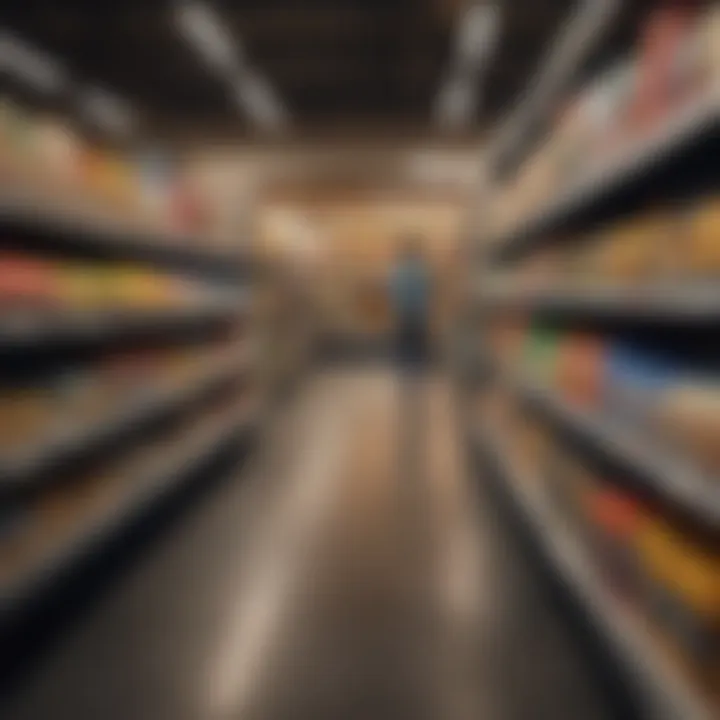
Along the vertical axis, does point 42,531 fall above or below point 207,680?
above

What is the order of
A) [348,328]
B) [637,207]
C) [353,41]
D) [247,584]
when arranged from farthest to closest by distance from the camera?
[348,328] < [353,41] < [247,584] < [637,207]

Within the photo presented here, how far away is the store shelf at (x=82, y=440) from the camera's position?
9.55 feet

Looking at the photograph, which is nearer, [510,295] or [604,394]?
[604,394]

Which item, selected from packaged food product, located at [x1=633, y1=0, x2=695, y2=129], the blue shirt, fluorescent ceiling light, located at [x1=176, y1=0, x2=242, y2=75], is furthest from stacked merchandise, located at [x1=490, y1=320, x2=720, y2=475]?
the blue shirt

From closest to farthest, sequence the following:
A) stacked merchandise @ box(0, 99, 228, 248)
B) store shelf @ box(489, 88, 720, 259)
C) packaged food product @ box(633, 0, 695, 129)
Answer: store shelf @ box(489, 88, 720, 259) → packaged food product @ box(633, 0, 695, 129) → stacked merchandise @ box(0, 99, 228, 248)

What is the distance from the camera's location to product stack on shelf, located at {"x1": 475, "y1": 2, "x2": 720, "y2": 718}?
A: 7.27 ft

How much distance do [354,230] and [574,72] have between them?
18.3m

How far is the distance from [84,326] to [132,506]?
3.01ft

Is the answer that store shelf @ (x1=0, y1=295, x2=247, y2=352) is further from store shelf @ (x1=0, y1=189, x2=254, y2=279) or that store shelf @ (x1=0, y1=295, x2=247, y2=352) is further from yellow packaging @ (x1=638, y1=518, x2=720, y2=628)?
yellow packaging @ (x1=638, y1=518, x2=720, y2=628)

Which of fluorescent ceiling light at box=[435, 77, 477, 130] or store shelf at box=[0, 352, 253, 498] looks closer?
store shelf at box=[0, 352, 253, 498]

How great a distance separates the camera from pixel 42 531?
3.24m

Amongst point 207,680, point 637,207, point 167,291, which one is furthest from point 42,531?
point 637,207

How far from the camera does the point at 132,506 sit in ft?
13.4

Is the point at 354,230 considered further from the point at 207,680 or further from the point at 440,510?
the point at 207,680
